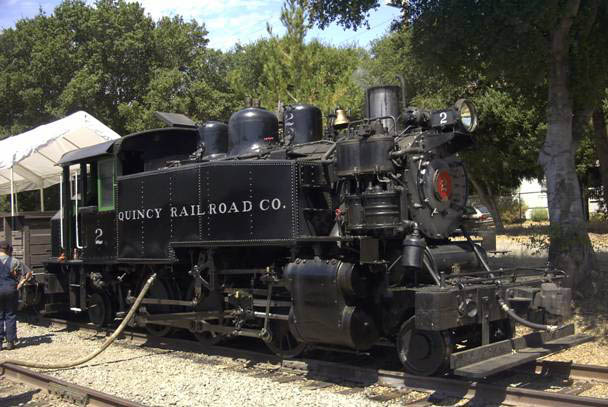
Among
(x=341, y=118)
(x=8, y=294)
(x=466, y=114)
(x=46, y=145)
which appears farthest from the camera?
(x=46, y=145)

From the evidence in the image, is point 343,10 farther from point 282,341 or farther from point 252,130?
point 282,341

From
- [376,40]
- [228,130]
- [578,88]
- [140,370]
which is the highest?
[376,40]

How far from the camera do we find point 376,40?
36500 millimetres

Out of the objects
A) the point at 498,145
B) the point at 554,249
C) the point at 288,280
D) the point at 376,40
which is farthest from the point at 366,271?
the point at 376,40

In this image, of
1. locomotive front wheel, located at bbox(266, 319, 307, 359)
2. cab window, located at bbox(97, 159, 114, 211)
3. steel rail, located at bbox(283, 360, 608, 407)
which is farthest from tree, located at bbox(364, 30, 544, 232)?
steel rail, located at bbox(283, 360, 608, 407)

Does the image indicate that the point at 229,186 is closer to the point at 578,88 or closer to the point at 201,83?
the point at 578,88

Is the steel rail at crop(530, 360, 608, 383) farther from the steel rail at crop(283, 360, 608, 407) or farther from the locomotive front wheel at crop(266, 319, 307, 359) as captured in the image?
the locomotive front wheel at crop(266, 319, 307, 359)

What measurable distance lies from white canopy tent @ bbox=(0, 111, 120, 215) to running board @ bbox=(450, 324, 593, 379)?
10144 mm

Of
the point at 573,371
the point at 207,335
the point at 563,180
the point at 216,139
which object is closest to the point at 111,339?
the point at 207,335

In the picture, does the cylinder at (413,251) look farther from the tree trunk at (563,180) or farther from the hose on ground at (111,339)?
the tree trunk at (563,180)

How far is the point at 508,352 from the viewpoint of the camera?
5969 mm

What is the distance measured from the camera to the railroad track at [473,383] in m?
5.38

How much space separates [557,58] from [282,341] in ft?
20.5

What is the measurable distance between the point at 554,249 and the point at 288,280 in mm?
5063
